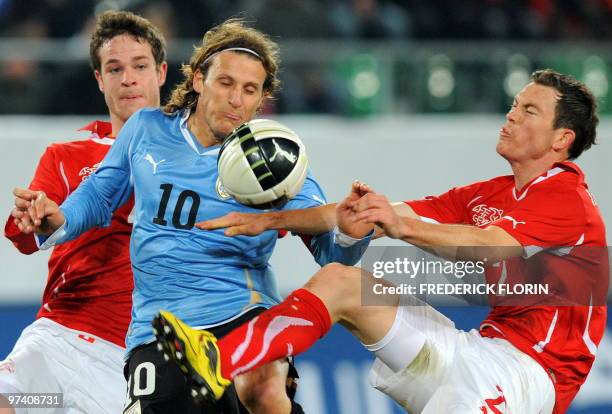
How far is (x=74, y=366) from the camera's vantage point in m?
5.33

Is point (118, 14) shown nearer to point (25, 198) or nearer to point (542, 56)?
point (25, 198)

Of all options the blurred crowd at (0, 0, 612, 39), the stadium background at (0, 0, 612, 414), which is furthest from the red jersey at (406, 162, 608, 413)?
the blurred crowd at (0, 0, 612, 39)

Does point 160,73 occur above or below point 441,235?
above

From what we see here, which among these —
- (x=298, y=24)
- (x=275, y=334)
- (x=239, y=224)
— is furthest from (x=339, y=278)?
(x=298, y=24)

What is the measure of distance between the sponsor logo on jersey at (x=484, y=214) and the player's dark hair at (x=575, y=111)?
455 millimetres

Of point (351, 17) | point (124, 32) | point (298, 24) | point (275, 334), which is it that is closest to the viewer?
point (275, 334)

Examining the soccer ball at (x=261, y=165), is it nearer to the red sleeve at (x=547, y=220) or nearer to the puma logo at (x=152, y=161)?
the puma logo at (x=152, y=161)

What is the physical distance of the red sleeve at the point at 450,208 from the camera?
209 inches

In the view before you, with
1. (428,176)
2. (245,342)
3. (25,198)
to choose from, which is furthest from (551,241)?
(428,176)

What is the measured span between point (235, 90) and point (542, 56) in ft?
15.7

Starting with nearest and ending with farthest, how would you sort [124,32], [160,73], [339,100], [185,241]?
[185,241]
[124,32]
[160,73]
[339,100]

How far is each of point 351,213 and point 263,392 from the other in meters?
0.79

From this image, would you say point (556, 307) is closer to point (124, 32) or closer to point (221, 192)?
point (221, 192)

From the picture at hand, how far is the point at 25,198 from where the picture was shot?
14.8 feet
